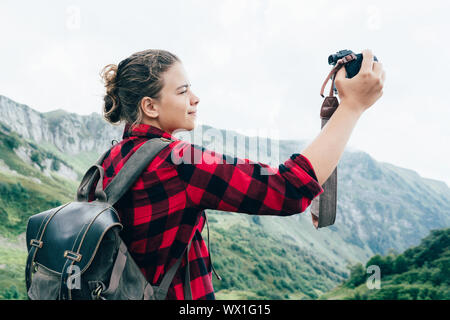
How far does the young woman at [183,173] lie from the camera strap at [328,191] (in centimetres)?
6

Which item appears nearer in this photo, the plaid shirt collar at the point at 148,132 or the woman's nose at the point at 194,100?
the plaid shirt collar at the point at 148,132

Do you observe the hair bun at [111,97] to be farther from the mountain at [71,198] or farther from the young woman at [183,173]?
the mountain at [71,198]

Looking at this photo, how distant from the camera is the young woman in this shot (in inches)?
67.0

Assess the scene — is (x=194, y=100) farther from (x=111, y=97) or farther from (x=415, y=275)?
(x=415, y=275)

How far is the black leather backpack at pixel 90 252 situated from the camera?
173 centimetres

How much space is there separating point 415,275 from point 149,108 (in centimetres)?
3346

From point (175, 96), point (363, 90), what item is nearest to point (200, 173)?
point (175, 96)

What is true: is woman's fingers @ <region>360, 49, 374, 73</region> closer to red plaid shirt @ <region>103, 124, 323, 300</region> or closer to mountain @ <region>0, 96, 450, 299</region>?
red plaid shirt @ <region>103, 124, 323, 300</region>

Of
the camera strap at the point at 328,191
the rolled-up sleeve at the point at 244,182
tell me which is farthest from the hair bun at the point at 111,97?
the camera strap at the point at 328,191

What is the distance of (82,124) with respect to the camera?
10688cm

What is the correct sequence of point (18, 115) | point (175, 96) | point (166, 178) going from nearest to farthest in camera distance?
point (166, 178)
point (175, 96)
point (18, 115)
